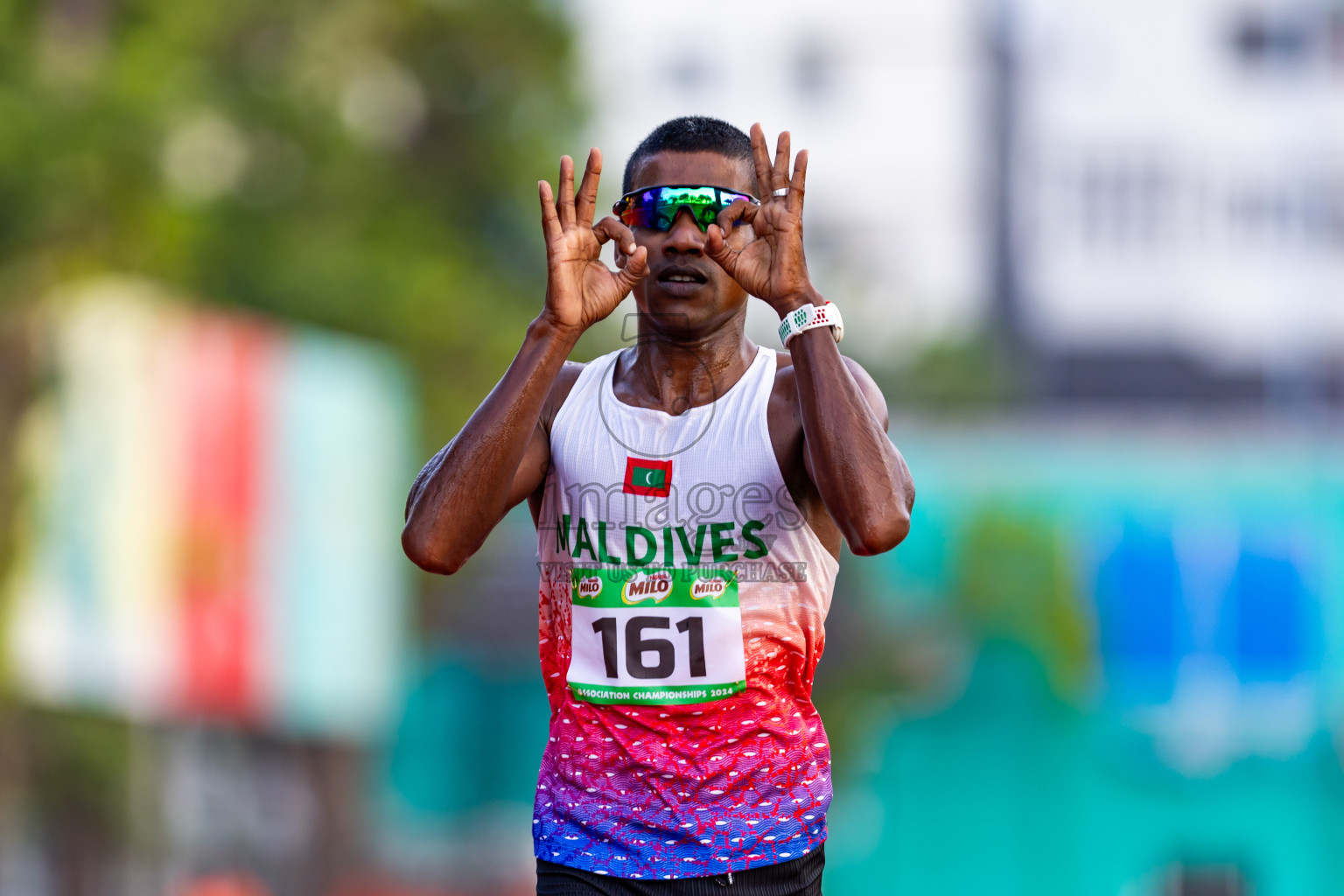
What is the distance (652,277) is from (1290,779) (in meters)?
21.6

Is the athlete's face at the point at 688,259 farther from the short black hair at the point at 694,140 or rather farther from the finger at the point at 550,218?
the finger at the point at 550,218

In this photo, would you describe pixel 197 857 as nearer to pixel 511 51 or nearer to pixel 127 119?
pixel 127 119

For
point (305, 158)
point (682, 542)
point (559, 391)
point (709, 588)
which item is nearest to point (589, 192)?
point (559, 391)

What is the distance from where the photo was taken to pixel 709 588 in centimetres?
380

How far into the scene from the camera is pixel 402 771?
88.3 ft

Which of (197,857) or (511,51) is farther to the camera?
(511,51)

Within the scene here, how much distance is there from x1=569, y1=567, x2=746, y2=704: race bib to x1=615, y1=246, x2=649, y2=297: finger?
596 mm

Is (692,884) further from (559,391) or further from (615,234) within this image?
(615,234)

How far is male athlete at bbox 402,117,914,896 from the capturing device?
3740mm

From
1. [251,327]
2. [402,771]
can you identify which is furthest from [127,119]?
[402,771]

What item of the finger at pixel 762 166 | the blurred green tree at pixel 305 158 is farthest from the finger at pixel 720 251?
the blurred green tree at pixel 305 158

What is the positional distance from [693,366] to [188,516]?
11904mm

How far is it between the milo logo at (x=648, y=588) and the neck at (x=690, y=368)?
37cm

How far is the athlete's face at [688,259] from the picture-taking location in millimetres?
3816
